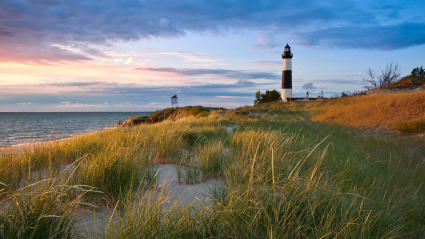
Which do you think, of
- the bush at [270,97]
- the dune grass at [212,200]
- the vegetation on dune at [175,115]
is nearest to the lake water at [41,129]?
the dune grass at [212,200]

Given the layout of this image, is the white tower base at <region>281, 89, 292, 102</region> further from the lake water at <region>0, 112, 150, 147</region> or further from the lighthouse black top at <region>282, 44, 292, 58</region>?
the lake water at <region>0, 112, 150, 147</region>

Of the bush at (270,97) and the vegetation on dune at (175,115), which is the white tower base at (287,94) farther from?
the vegetation on dune at (175,115)

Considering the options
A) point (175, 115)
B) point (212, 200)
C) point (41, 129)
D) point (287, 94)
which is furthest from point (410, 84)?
point (41, 129)

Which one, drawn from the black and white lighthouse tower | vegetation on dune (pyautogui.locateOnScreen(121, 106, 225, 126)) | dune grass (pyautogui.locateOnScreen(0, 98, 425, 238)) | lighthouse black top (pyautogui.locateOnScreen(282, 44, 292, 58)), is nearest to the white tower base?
the black and white lighthouse tower

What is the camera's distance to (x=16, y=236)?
1813 mm

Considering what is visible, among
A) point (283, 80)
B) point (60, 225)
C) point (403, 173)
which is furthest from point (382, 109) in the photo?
point (283, 80)

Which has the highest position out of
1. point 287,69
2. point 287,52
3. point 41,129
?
A: point 287,52

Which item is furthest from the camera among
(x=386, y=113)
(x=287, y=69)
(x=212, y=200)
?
(x=287, y=69)

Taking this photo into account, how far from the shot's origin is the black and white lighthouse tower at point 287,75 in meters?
35.8

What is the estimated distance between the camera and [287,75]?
3591 cm

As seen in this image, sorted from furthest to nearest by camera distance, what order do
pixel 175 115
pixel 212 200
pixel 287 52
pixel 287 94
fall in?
pixel 287 52
pixel 287 94
pixel 175 115
pixel 212 200

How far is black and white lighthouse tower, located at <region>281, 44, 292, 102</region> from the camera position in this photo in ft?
117

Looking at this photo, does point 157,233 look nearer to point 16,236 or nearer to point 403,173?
point 16,236

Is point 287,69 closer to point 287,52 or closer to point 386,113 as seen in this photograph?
point 287,52
